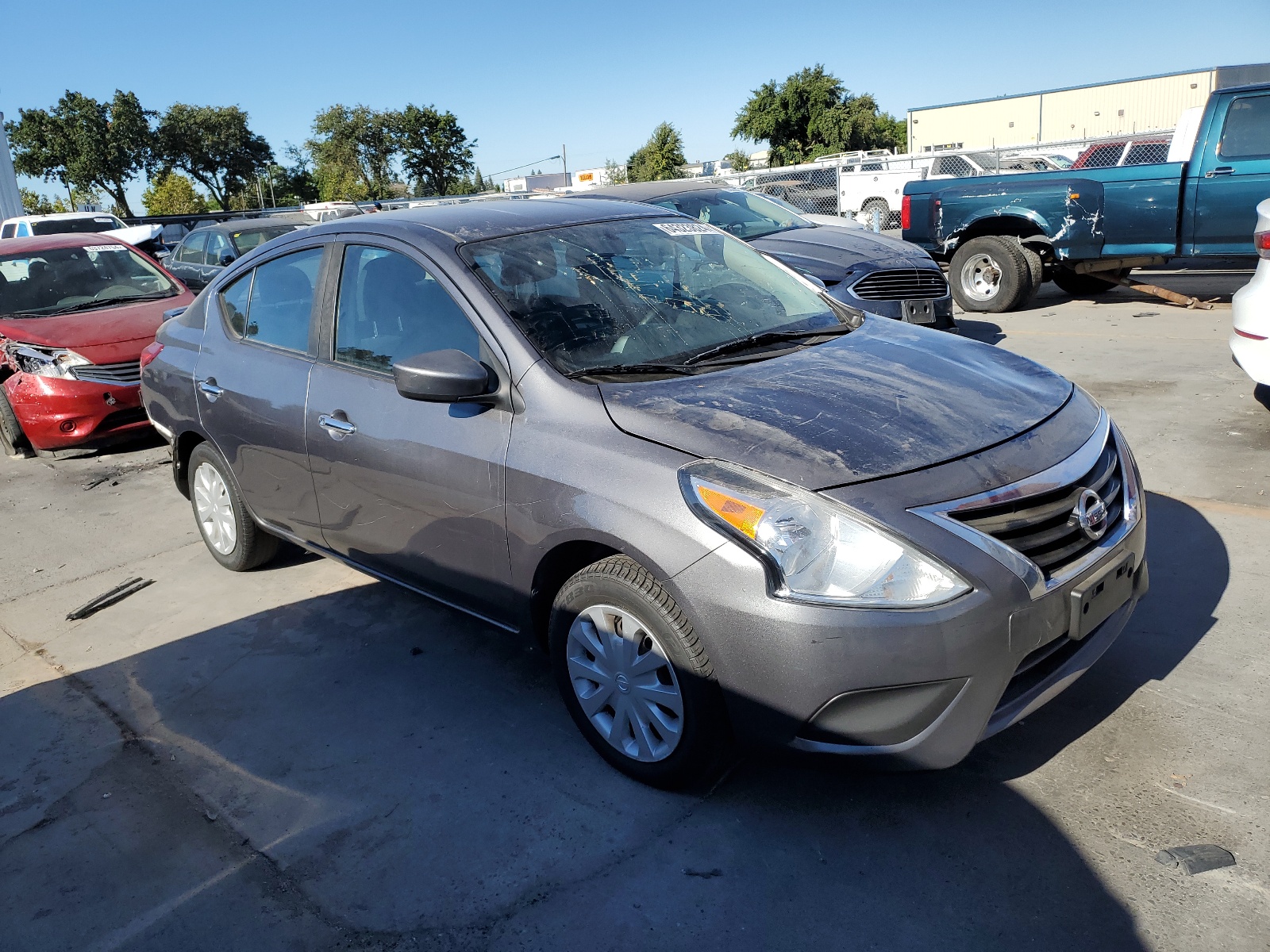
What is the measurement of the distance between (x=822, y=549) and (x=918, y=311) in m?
6.18

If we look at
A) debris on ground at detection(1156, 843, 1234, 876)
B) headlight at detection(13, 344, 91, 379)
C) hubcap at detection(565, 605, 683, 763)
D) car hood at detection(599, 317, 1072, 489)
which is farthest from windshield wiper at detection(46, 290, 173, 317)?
debris on ground at detection(1156, 843, 1234, 876)

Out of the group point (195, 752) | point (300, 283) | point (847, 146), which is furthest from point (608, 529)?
point (847, 146)

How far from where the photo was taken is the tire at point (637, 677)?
2.67 m

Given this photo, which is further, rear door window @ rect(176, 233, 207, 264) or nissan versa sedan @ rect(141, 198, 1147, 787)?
rear door window @ rect(176, 233, 207, 264)

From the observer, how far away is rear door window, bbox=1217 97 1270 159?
9.23m

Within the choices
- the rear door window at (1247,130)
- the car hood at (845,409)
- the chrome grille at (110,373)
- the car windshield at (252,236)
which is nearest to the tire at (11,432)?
the chrome grille at (110,373)

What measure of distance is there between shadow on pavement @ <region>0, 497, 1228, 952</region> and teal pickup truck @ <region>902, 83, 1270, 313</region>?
284 inches

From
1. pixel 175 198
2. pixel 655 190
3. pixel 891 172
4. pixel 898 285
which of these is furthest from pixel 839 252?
pixel 175 198

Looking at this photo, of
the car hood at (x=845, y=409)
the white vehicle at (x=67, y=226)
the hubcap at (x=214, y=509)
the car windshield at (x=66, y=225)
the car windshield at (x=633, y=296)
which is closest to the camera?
the car hood at (x=845, y=409)

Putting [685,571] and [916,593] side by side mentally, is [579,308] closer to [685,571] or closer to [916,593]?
[685,571]

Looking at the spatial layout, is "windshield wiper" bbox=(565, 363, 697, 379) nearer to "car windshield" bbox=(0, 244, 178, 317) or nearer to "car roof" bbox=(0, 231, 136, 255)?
"car windshield" bbox=(0, 244, 178, 317)

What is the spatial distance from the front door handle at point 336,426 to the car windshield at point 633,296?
0.79 m

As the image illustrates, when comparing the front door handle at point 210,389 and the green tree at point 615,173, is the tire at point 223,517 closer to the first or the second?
the front door handle at point 210,389

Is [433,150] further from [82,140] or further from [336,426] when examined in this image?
[336,426]
